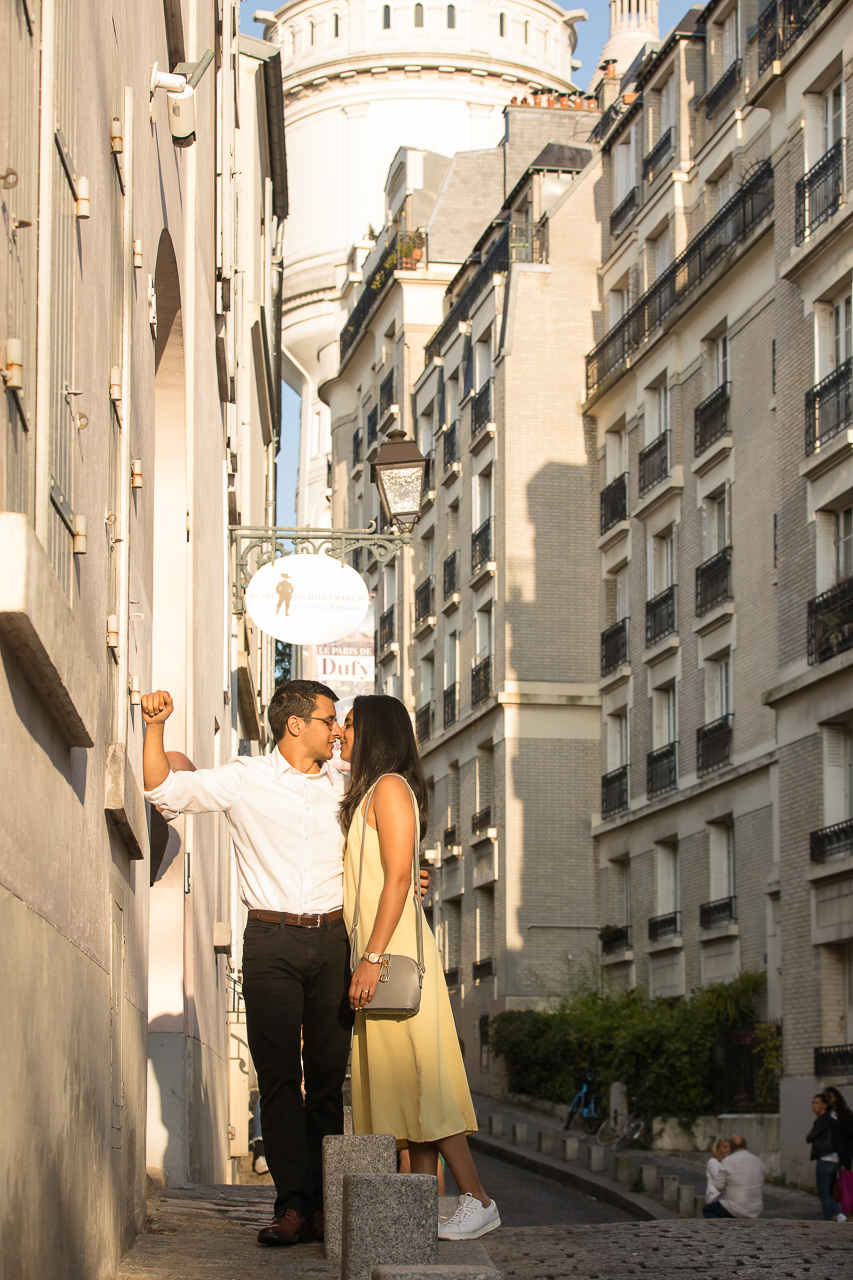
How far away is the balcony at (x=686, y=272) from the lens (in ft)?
109

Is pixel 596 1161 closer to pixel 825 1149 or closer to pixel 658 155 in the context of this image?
pixel 825 1149

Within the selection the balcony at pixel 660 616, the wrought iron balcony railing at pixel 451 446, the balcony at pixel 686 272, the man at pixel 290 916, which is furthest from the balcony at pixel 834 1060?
the wrought iron balcony railing at pixel 451 446

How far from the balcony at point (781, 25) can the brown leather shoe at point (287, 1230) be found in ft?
81.9

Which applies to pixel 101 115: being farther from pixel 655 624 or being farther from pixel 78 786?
pixel 655 624

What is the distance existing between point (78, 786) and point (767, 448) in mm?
28165

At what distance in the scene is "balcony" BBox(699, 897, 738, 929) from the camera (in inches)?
1244

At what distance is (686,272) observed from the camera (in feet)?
119

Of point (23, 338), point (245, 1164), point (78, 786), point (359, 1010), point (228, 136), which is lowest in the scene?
point (245, 1164)

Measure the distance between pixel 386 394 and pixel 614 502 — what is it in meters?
18.0

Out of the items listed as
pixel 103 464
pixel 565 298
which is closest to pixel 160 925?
pixel 103 464

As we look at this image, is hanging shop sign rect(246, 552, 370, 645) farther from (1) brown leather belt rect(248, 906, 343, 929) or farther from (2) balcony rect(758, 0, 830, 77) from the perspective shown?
(2) balcony rect(758, 0, 830, 77)

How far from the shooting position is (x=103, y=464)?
5.89 metres

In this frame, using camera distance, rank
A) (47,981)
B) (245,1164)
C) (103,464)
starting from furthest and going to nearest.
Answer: (245,1164)
(103,464)
(47,981)

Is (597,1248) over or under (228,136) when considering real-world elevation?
under
